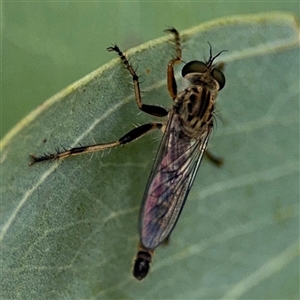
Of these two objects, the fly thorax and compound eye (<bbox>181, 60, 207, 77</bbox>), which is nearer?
compound eye (<bbox>181, 60, 207, 77</bbox>)

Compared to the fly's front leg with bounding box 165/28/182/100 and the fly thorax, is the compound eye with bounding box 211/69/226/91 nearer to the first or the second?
the fly thorax

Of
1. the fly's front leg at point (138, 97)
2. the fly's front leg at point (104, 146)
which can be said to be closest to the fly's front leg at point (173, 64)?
the fly's front leg at point (138, 97)

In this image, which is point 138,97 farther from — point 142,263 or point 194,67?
point 142,263

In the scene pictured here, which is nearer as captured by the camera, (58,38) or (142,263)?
(142,263)

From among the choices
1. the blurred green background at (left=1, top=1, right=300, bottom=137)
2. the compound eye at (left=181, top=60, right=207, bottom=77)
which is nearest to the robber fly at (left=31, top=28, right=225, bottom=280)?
the compound eye at (left=181, top=60, right=207, bottom=77)

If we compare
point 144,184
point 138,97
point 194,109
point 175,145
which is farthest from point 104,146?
point 194,109

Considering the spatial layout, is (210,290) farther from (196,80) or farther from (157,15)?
(157,15)

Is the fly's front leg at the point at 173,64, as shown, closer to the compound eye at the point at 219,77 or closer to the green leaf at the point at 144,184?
the green leaf at the point at 144,184
